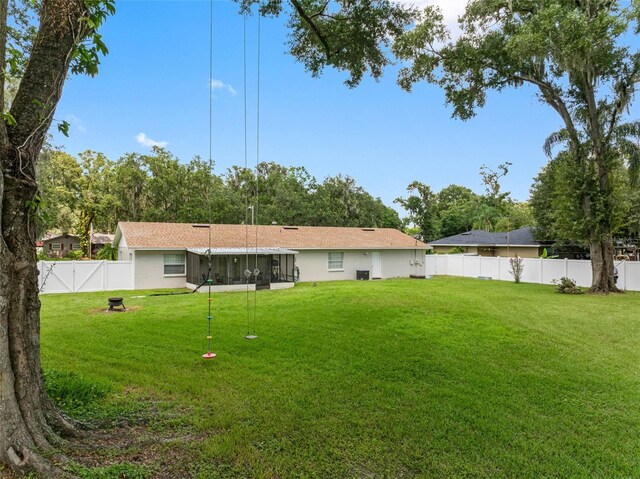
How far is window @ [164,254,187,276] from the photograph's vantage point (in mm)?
18266

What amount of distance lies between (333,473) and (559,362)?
5.03 m

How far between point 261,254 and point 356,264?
6799 mm

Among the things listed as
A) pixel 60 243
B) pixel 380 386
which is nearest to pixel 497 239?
pixel 380 386

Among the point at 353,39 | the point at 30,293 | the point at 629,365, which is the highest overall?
the point at 353,39

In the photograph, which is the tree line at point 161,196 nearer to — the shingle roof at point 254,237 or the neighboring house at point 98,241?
the neighboring house at point 98,241

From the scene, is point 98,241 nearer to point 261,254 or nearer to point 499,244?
point 261,254

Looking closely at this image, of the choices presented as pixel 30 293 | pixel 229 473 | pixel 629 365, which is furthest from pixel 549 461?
pixel 30 293

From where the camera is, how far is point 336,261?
22547 mm

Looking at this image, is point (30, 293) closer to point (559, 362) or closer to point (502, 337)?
point (559, 362)

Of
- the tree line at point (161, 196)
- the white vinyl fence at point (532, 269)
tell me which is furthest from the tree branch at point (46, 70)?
the tree line at point (161, 196)

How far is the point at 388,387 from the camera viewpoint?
16.6 feet

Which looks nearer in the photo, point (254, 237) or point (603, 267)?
point (603, 267)

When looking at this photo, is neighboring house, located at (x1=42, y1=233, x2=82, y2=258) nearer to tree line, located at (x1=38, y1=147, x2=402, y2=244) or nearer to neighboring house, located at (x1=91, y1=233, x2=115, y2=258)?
tree line, located at (x1=38, y1=147, x2=402, y2=244)

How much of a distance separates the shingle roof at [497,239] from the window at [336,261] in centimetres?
1385
